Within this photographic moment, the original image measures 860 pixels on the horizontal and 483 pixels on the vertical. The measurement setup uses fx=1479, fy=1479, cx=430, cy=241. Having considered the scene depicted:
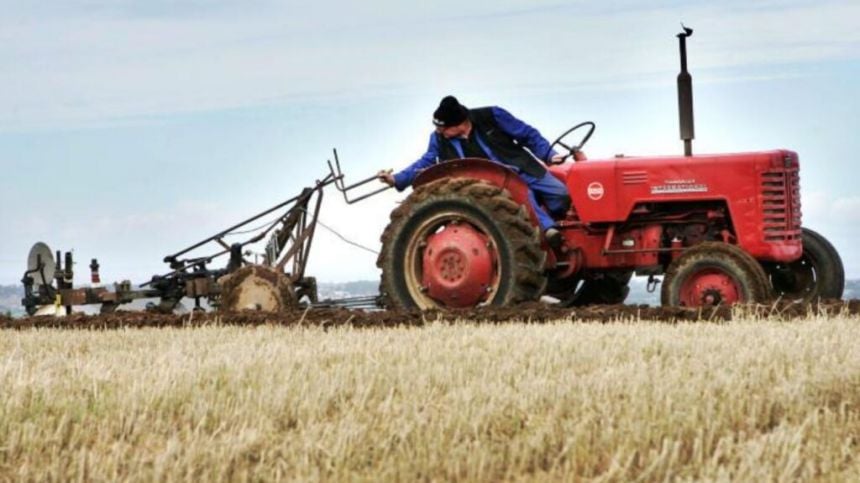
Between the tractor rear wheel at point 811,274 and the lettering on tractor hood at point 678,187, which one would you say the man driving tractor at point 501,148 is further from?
the tractor rear wheel at point 811,274

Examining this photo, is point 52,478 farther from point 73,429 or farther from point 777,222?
point 777,222

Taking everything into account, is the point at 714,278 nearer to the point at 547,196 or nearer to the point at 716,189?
the point at 716,189

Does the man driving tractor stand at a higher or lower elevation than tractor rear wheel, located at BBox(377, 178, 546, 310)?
higher

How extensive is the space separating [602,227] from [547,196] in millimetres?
584

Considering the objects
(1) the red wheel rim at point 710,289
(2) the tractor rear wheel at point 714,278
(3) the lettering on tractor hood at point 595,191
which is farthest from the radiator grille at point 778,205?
(3) the lettering on tractor hood at point 595,191

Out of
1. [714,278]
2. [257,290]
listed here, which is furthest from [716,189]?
[257,290]

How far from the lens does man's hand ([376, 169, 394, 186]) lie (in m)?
14.0

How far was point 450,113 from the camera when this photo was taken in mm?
13680

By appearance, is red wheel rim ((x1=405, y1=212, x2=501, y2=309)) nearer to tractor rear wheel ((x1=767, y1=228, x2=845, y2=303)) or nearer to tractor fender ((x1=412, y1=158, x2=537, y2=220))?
tractor fender ((x1=412, y1=158, x2=537, y2=220))

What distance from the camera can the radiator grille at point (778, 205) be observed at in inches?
519

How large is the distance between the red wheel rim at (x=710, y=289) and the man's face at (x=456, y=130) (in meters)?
2.46

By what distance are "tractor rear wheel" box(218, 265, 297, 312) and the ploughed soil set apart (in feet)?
1.06

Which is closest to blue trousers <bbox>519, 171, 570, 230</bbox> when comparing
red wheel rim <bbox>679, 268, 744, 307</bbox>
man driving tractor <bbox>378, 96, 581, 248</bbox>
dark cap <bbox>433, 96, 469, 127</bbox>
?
man driving tractor <bbox>378, 96, 581, 248</bbox>

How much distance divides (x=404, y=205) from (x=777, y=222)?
11.1ft
